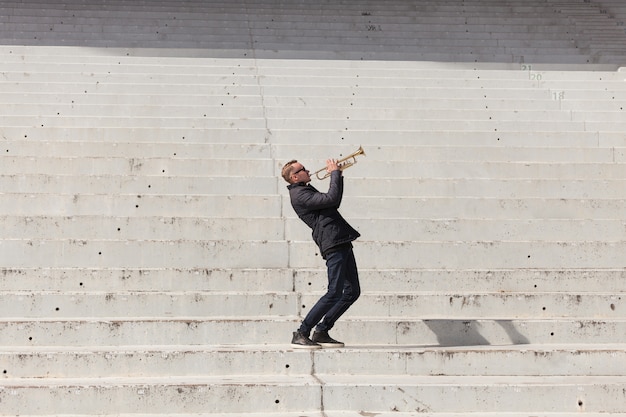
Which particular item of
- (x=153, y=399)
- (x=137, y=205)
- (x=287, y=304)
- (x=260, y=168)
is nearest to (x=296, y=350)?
(x=287, y=304)

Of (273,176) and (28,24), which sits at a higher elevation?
(28,24)

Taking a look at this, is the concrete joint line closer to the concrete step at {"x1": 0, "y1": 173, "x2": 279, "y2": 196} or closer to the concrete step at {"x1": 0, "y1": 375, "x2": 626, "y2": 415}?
the concrete step at {"x1": 0, "y1": 375, "x2": 626, "y2": 415}

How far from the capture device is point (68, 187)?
905cm

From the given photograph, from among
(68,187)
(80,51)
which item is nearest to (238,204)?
(68,187)

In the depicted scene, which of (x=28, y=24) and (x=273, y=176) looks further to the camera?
(x=28, y=24)

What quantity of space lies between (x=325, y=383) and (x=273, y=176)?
138 inches

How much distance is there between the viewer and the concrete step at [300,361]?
21.4 ft

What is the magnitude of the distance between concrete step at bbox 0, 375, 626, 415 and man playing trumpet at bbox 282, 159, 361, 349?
1.65 ft

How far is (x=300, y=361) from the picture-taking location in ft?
21.8

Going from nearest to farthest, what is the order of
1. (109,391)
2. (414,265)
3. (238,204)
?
(109,391) < (414,265) < (238,204)

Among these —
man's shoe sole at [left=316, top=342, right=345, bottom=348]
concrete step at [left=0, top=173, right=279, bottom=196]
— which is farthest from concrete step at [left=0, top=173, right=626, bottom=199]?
man's shoe sole at [left=316, top=342, right=345, bottom=348]

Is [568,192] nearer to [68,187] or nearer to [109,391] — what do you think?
[68,187]

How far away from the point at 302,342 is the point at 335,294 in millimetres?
368

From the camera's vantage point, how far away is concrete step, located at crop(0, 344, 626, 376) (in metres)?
6.51
